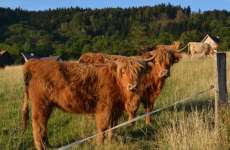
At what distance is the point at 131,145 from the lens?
7.81 meters

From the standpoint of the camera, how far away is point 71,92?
853 centimetres

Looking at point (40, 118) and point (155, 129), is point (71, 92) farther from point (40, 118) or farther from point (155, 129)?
point (155, 129)

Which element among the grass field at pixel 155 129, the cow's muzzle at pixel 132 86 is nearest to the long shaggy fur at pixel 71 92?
the cow's muzzle at pixel 132 86

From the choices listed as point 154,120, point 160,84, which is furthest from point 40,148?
point 160,84

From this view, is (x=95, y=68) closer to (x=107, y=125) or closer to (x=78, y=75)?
(x=78, y=75)

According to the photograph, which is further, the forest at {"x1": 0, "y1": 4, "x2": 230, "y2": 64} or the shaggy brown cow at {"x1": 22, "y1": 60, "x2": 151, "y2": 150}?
the forest at {"x1": 0, "y1": 4, "x2": 230, "y2": 64}

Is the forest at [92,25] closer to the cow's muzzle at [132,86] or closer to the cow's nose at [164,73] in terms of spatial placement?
the cow's nose at [164,73]

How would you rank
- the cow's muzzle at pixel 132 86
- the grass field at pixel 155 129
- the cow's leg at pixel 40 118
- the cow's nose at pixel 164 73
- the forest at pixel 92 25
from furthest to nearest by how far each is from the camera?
the forest at pixel 92 25 → the cow's nose at pixel 164 73 → the cow's muzzle at pixel 132 86 → the cow's leg at pixel 40 118 → the grass field at pixel 155 129

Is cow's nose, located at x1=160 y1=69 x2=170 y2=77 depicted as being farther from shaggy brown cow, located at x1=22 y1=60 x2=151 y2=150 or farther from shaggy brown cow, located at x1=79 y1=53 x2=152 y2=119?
shaggy brown cow, located at x1=22 y1=60 x2=151 y2=150

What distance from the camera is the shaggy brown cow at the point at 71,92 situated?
8.51m

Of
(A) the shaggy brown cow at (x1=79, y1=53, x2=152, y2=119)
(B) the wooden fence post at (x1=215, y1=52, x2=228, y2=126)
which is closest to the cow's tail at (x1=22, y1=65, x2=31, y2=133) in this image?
(A) the shaggy brown cow at (x1=79, y1=53, x2=152, y2=119)

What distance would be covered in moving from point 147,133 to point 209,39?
4138 centimetres

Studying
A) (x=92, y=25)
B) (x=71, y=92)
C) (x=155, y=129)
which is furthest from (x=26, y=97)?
(x=92, y=25)

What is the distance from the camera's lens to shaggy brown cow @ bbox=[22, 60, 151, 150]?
27.9 feet
